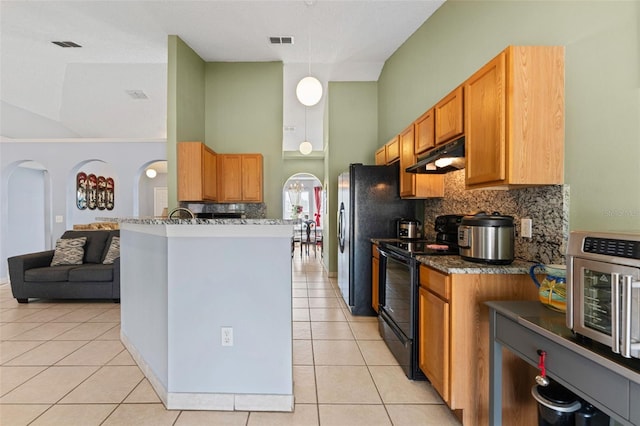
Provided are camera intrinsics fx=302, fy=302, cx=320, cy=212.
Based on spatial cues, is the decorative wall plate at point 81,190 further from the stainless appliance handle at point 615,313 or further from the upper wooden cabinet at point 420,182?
the stainless appliance handle at point 615,313

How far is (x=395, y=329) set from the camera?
2523 mm

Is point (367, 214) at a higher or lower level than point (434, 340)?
higher

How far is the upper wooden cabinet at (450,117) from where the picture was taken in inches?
84.1

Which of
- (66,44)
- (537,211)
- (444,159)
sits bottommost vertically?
(537,211)

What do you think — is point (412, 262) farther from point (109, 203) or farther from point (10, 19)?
point (109, 203)

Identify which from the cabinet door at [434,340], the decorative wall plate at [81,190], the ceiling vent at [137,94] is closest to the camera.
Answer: the cabinet door at [434,340]

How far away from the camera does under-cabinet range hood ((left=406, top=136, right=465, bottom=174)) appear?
84.7 inches

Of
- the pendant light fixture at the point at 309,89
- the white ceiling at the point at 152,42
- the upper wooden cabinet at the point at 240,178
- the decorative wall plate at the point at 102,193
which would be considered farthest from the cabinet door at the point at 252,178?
the decorative wall plate at the point at 102,193

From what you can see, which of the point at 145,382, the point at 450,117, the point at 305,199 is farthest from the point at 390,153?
the point at 305,199

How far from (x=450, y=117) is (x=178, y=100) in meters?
3.37

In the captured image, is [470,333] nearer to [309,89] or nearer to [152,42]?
[309,89]

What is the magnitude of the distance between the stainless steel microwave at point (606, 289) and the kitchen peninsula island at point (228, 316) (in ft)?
4.55

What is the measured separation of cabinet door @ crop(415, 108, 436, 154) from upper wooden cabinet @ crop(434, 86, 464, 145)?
8 centimetres

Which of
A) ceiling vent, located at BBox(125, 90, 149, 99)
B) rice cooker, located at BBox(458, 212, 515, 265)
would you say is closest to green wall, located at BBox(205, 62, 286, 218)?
ceiling vent, located at BBox(125, 90, 149, 99)
